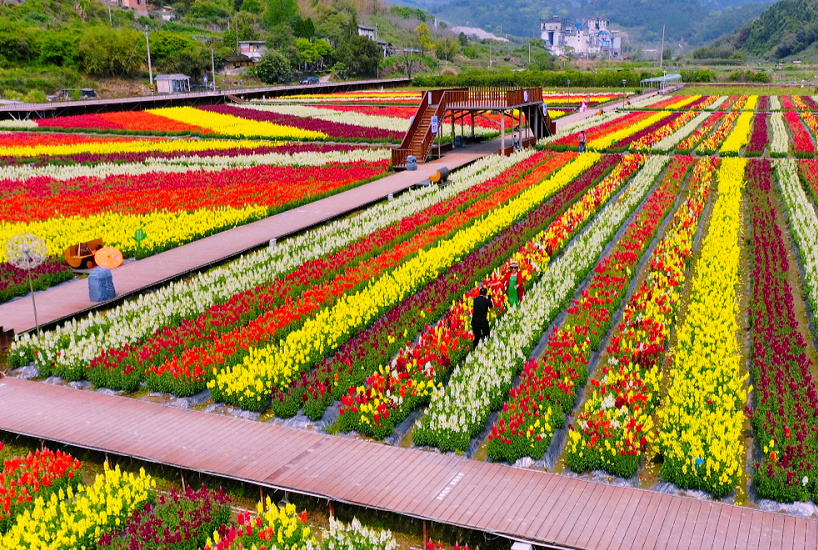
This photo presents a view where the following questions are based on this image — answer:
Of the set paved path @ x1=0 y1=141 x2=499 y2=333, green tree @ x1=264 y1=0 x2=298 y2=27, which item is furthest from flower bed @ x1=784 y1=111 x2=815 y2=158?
green tree @ x1=264 y1=0 x2=298 y2=27

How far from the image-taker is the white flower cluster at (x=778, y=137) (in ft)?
123

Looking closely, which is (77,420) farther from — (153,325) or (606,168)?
(606,168)

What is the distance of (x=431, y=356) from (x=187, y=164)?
26017 millimetres

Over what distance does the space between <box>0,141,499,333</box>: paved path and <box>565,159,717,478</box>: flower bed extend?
10.2 metres

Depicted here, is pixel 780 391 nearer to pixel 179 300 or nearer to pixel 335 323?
pixel 335 323

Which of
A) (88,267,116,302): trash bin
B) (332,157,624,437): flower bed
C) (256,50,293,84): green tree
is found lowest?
(332,157,624,437): flower bed

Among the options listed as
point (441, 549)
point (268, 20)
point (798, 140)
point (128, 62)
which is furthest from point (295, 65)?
point (441, 549)

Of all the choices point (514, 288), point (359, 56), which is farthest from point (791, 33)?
point (514, 288)

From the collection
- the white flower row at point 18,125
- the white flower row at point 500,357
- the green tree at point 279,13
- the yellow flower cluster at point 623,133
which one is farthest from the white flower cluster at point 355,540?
the green tree at point 279,13

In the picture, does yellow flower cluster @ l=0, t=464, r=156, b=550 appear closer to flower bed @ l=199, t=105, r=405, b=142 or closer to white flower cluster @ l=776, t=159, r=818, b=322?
white flower cluster @ l=776, t=159, r=818, b=322

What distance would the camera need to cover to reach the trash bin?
16672 millimetres

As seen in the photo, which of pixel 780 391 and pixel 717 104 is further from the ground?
pixel 717 104

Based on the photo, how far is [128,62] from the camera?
9850 cm

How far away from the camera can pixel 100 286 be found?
1667cm
